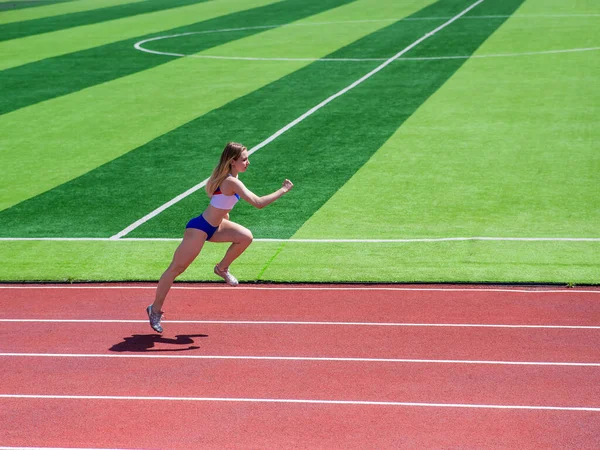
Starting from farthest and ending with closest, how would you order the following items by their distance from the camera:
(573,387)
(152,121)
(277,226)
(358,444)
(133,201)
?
(152,121) → (133,201) → (277,226) → (573,387) → (358,444)

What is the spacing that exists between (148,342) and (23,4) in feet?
149

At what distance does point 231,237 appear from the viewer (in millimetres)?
9969

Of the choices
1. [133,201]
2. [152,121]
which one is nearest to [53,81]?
[152,121]

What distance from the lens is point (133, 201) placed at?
608 inches

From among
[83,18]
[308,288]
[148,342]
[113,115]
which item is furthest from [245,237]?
[83,18]

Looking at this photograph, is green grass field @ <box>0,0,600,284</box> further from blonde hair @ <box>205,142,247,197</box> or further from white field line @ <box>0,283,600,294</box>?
blonde hair @ <box>205,142,247,197</box>

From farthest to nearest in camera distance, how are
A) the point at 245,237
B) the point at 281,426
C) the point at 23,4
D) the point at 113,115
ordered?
the point at 23,4 < the point at 113,115 < the point at 245,237 < the point at 281,426

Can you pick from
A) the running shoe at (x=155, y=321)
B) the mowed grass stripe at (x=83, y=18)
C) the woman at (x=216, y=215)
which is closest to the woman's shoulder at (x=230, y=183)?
the woman at (x=216, y=215)

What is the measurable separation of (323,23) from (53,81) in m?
12.8

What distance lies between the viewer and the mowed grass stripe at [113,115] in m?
18.0

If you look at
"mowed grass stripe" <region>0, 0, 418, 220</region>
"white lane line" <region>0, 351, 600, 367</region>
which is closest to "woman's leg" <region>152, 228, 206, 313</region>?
"white lane line" <region>0, 351, 600, 367</region>

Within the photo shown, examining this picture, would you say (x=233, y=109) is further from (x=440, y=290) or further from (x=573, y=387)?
(x=573, y=387)

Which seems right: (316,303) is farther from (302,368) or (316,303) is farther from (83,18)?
(83,18)

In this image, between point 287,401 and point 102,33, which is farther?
point 102,33
